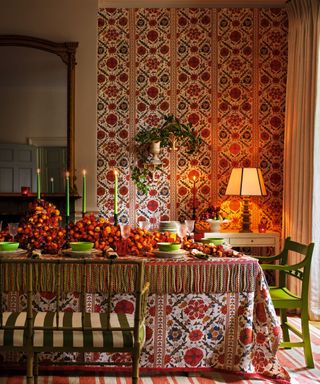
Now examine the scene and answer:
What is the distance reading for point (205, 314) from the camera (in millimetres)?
3234

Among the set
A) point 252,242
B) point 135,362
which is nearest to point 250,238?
point 252,242

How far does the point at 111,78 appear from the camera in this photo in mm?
5496

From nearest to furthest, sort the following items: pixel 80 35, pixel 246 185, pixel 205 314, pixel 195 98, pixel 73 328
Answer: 1. pixel 73 328
2. pixel 205 314
3. pixel 246 185
4. pixel 80 35
5. pixel 195 98

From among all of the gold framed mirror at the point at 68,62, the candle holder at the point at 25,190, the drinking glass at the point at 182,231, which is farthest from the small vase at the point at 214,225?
the candle holder at the point at 25,190

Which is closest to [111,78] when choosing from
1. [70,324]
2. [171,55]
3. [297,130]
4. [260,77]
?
[171,55]

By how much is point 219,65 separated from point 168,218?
5.50 ft

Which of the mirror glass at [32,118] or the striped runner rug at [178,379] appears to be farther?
the mirror glass at [32,118]

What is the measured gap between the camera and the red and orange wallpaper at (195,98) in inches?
217

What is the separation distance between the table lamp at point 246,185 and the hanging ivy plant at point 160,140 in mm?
563

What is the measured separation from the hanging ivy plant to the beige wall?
0.46m

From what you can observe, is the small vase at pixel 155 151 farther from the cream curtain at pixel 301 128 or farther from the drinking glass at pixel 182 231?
the drinking glass at pixel 182 231

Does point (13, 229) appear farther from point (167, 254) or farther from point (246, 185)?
point (246, 185)

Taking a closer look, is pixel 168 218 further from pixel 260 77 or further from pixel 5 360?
pixel 5 360

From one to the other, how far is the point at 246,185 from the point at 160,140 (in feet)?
3.25
